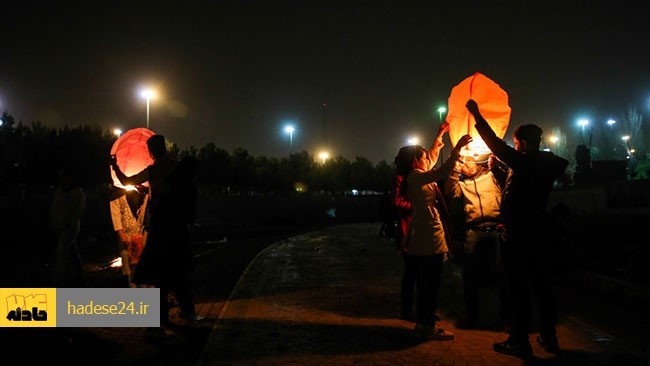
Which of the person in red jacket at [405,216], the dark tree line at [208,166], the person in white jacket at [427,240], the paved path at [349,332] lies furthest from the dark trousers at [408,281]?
the dark tree line at [208,166]

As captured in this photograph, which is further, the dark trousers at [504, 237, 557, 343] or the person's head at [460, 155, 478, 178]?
the person's head at [460, 155, 478, 178]

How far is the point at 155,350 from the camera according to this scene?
17.7ft

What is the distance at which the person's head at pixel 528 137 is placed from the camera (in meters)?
5.07

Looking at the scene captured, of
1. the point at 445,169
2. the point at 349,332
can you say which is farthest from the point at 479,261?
the point at 349,332

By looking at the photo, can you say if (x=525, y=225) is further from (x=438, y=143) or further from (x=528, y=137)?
(x=438, y=143)

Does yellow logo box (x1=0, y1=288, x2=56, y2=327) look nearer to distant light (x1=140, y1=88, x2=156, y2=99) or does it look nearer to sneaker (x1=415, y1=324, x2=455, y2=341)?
sneaker (x1=415, y1=324, x2=455, y2=341)

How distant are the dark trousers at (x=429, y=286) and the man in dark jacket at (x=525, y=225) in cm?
75

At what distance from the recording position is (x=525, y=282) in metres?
5.09

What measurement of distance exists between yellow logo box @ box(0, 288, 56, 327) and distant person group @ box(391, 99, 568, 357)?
4.09 metres

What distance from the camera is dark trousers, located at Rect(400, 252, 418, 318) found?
6164 millimetres

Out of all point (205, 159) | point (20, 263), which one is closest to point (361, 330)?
point (20, 263)

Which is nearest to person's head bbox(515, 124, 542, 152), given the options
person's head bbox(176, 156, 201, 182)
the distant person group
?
the distant person group

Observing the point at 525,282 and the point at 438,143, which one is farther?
the point at 438,143

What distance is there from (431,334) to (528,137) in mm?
2229
